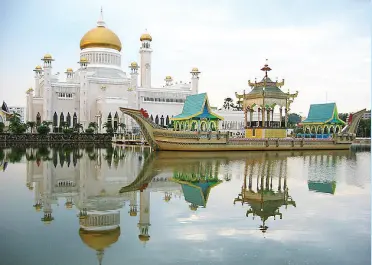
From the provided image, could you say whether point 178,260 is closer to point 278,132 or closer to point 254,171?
point 254,171

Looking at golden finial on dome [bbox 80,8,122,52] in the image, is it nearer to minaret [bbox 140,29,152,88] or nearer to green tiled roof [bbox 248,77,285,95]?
minaret [bbox 140,29,152,88]

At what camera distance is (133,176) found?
28.2ft

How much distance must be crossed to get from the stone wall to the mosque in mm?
2573

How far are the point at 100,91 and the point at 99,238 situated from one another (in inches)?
1124

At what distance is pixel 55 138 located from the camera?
87.3ft

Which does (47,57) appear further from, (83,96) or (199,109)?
(199,109)

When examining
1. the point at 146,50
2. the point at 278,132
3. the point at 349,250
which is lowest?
the point at 349,250

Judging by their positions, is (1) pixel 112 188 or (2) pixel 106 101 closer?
(1) pixel 112 188

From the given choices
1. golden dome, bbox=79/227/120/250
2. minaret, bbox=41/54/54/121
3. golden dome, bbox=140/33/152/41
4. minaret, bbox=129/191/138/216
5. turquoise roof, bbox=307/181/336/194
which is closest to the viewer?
golden dome, bbox=79/227/120/250

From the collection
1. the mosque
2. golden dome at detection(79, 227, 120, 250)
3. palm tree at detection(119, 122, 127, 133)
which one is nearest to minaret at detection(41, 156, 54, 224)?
golden dome at detection(79, 227, 120, 250)

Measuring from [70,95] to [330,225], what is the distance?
2965cm

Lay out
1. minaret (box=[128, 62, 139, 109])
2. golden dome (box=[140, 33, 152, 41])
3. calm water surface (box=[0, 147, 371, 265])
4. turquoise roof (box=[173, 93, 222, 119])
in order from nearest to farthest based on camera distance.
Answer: calm water surface (box=[0, 147, 371, 265]), turquoise roof (box=[173, 93, 222, 119]), minaret (box=[128, 62, 139, 109]), golden dome (box=[140, 33, 152, 41])

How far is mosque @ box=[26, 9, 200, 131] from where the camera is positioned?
30766mm

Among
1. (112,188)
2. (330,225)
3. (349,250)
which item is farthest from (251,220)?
(112,188)
